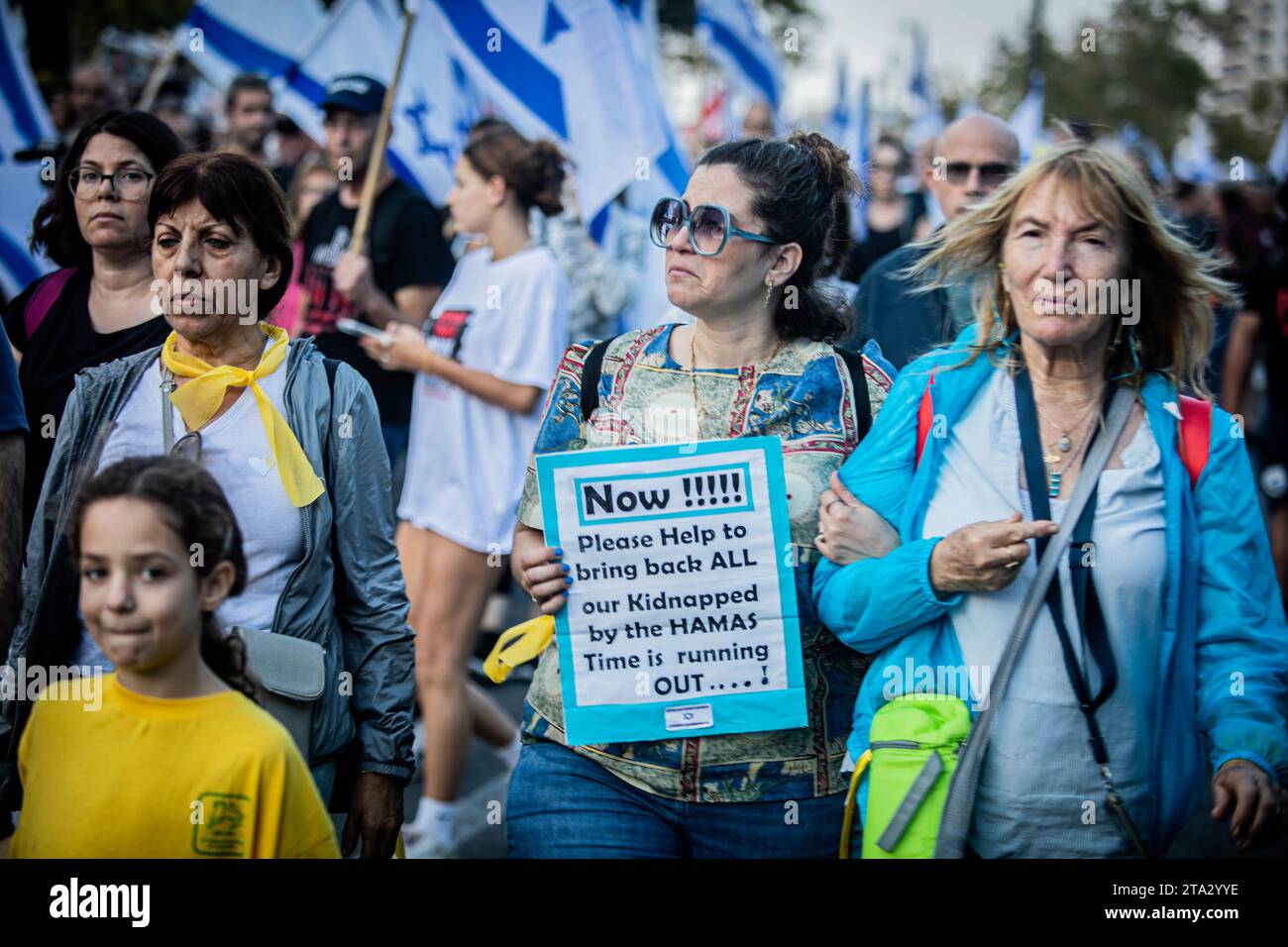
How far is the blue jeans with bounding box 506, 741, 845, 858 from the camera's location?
2918mm

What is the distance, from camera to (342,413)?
9.79 feet

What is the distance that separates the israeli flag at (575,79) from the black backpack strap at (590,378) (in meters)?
2.88

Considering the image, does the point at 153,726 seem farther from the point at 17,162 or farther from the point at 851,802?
the point at 17,162

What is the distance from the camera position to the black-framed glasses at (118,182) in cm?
339

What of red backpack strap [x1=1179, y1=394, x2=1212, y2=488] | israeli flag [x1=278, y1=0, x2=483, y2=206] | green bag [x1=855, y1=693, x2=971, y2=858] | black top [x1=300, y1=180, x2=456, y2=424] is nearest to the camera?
green bag [x1=855, y1=693, x2=971, y2=858]

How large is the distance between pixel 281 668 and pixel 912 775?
120cm

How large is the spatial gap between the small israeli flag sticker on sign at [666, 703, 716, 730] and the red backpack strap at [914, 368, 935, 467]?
657 mm

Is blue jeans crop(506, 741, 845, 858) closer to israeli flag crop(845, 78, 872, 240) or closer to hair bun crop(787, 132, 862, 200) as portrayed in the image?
hair bun crop(787, 132, 862, 200)

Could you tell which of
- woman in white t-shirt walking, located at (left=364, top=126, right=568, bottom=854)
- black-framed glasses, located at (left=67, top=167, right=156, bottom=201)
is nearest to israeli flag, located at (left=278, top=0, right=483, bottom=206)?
woman in white t-shirt walking, located at (left=364, top=126, right=568, bottom=854)

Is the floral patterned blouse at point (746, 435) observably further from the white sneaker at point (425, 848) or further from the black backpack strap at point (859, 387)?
the white sneaker at point (425, 848)

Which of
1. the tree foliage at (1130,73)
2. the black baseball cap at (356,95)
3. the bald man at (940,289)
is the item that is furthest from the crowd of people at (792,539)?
the tree foliage at (1130,73)

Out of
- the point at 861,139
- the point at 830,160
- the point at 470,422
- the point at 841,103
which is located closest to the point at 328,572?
the point at 830,160
